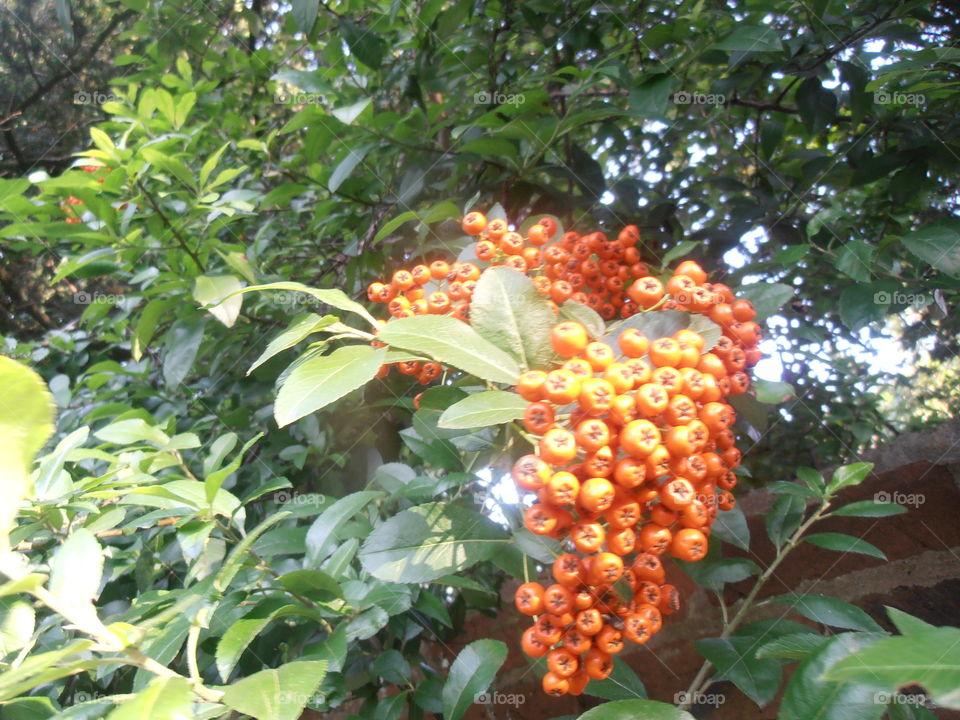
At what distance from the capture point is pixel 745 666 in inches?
50.8

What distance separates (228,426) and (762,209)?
191 centimetres

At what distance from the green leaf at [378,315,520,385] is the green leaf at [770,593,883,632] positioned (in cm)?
81

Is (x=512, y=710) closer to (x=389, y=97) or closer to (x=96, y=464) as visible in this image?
(x=96, y=464)

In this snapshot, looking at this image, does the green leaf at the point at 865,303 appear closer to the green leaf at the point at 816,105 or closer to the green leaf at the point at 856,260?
the green leaf at the point at 856,260

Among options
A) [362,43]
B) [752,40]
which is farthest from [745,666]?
[362,43]

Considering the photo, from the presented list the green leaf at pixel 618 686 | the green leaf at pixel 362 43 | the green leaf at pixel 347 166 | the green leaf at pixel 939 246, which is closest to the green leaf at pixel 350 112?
the green leaf at pixel 347 166

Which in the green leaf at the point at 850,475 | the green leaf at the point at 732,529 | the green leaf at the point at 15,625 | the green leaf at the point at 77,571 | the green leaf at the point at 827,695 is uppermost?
the green leaf at the point at 77,571

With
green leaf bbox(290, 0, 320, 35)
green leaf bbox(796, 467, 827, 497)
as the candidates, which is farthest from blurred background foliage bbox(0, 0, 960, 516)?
green leaf bbox(796, 467, 827, 497)

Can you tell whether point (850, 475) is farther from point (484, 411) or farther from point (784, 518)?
point (484, 411)

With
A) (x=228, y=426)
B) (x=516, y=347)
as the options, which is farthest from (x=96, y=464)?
(x=516, y=347)

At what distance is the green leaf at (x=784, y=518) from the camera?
1.54 metres

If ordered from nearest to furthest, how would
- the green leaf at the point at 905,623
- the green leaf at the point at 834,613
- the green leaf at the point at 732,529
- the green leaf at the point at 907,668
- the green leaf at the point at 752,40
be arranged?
1. the green leaf at the point at 907,668
2. the green leaf at the point at 905,623
3. the green leaf at the point at 834,613
4. the green leaf at the point at 732,529
5. the green leaf at the point at 752,40

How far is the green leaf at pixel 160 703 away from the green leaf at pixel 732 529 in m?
1.14

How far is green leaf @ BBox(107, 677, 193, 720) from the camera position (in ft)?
2.27
